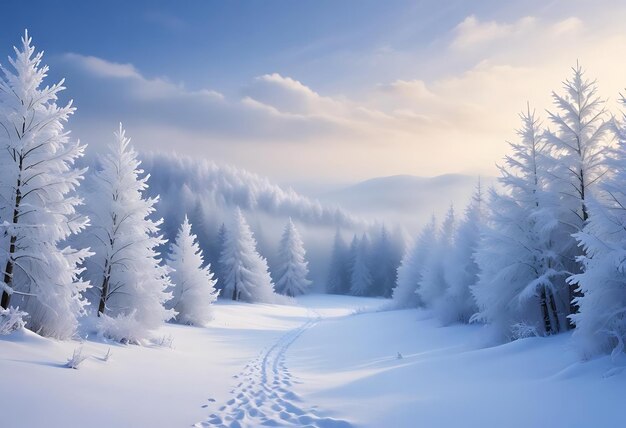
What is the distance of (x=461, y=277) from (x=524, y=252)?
1130 cm

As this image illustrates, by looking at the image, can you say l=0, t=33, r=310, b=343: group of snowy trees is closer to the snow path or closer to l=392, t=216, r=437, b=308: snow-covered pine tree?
the snow path

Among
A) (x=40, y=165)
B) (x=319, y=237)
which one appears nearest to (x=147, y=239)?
(x=40, y=165)

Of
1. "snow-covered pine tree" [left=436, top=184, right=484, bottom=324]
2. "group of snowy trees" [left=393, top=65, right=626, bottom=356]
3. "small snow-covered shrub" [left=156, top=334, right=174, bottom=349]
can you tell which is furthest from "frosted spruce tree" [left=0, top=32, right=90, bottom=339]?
"snow-covered pine tree" [left=436, top=184, right=484, bottom=324]

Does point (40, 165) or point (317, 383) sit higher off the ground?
point (40, 165)

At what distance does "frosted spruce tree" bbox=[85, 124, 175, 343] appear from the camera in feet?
56.9

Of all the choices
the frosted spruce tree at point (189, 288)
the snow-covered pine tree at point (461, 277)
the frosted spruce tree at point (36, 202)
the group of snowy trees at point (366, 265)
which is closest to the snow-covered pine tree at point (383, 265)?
the group of snowy trees at point (366, 265)

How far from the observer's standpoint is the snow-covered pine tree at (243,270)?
→ 48.4 metres

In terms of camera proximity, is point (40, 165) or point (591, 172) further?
point (591, 172)

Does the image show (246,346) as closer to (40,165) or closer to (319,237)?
(40,165)

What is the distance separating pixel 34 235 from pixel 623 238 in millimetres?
15240

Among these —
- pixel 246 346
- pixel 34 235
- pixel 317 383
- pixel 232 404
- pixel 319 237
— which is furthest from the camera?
pixel 319 237

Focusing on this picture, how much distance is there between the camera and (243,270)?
4822 centimetres

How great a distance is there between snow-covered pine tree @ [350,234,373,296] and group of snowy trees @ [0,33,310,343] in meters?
Result: 58.4

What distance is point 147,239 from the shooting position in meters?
17.3
